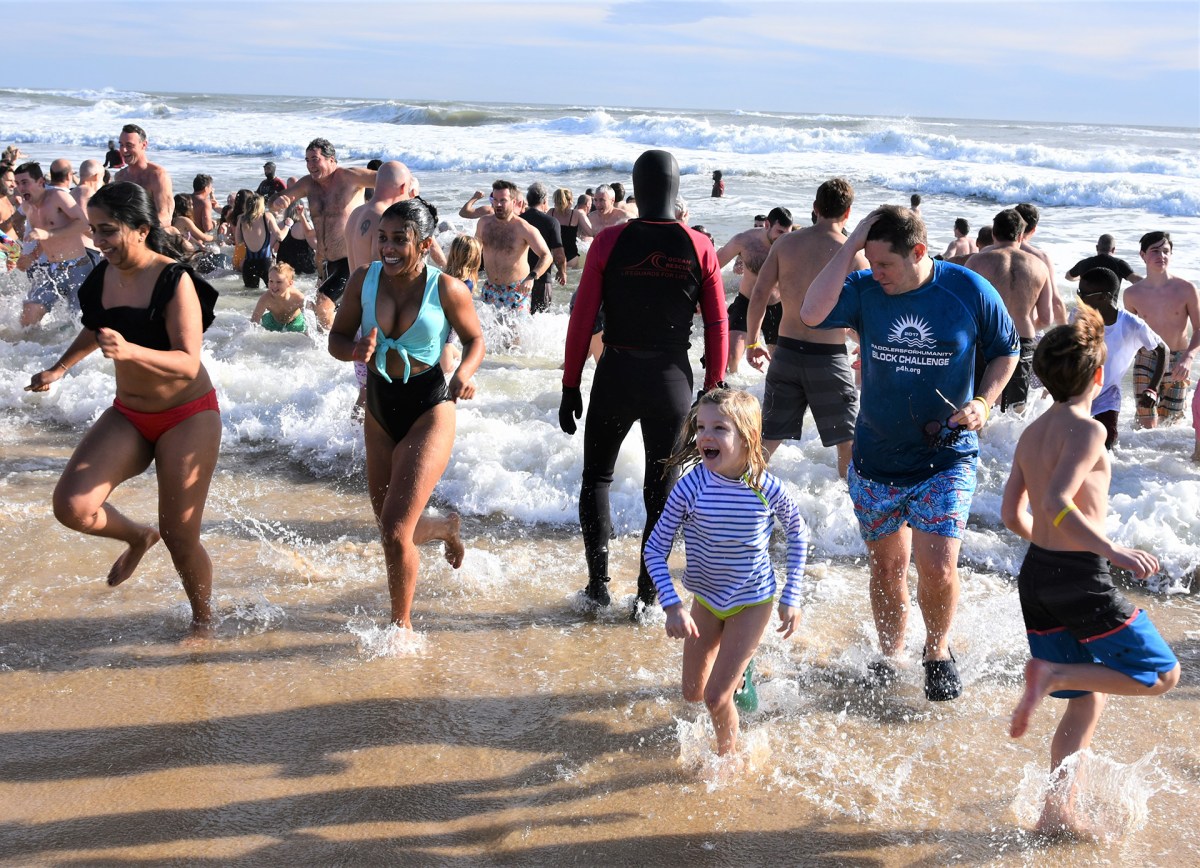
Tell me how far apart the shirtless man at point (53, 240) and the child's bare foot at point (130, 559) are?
5612 millimetres

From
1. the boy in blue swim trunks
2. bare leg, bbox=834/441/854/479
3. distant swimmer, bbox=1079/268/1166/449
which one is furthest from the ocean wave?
→ the boy in blue swim trunks

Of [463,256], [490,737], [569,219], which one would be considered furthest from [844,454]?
[569,219]

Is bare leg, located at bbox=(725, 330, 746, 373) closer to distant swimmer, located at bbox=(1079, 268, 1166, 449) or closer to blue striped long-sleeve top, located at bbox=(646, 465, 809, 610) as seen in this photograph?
distant swimmer, located at bbox=(1079, 268, 1166, 449)

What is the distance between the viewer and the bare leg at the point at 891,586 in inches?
162

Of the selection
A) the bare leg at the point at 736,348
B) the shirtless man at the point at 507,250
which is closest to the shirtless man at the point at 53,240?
the shirtless man at the point at 507,250

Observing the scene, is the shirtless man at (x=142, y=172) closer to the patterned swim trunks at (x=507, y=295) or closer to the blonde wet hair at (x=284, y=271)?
the blonde wet hair at (x=284, y=271)

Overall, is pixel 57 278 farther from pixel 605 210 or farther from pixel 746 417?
pixel 746 417

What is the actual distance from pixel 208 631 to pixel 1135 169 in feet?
115

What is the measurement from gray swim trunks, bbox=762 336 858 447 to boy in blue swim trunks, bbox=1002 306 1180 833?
2389 mm

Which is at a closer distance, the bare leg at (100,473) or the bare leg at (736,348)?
the bare leg at (100,473)

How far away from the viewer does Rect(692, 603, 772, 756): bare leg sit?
3383 mm

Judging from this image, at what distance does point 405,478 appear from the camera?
4.20 meters

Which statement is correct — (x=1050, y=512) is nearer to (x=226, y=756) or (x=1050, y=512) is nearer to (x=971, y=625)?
(x=971, y=625)

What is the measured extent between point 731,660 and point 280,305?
27.0 feet
